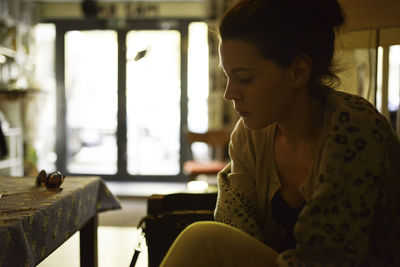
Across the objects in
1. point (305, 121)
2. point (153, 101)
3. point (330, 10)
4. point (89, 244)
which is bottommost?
point (89, 244)

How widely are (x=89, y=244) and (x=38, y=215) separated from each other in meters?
0.71

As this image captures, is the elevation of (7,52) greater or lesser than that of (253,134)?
greater

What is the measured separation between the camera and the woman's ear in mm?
817

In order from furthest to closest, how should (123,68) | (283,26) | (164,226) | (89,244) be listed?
(123,68) < (89,244) < (164,226) < (283,26)

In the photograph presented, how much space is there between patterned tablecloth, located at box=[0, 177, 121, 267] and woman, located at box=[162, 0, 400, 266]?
41 cm

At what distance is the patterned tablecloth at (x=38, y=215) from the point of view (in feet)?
3.10

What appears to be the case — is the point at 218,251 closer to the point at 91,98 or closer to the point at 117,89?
the point at 117,89

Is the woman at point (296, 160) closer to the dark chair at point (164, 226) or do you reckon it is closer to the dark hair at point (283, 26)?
the dark hair at point (283, 26)

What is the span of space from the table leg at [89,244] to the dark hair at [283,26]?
1.22 m

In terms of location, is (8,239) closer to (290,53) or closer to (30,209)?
(30,209)

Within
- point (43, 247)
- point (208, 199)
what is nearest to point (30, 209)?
point (43, 247)

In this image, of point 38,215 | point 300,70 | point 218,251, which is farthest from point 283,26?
point 38,215

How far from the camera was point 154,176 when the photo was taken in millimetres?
5453

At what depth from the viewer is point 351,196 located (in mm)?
693
